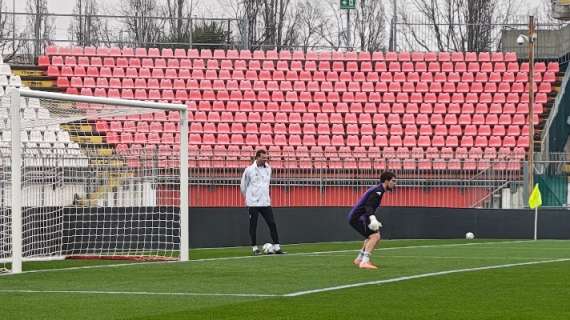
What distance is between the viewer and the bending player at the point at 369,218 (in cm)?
1794

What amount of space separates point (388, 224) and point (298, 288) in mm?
15405

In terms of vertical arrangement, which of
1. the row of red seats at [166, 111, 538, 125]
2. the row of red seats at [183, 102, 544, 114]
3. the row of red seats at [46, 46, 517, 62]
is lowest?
the row of red seats at [166, 111, 538, 125]

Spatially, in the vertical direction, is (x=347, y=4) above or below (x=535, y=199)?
above

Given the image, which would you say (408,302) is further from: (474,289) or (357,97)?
(357,97)

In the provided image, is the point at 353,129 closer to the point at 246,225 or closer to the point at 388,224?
the point at 388,224

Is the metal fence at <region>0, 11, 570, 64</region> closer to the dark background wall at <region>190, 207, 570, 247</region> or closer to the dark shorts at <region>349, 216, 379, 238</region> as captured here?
the dark background wall at <region>190, 207, 570, 247</region>

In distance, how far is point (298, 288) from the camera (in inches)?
571

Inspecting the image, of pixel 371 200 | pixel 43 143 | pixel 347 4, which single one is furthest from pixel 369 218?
pixel 347 4

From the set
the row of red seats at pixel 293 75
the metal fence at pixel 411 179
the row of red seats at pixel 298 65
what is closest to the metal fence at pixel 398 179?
the metal fence at pixel 411 179

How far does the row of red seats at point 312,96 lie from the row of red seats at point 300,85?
0.64ft

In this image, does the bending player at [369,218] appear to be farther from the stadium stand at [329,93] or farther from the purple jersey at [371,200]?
the stadium stand at [329,93]

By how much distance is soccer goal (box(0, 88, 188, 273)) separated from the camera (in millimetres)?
21062

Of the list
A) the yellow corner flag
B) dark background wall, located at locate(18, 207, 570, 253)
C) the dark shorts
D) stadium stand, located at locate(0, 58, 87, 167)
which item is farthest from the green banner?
the dark shorts

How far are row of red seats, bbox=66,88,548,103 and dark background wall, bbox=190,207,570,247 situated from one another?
10.8m
